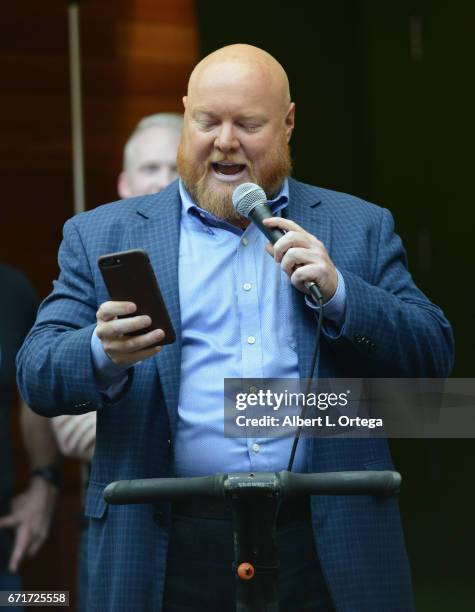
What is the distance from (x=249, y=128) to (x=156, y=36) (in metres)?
2.15

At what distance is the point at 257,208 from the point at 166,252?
0.32m

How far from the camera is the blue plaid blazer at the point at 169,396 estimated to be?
2.02 m

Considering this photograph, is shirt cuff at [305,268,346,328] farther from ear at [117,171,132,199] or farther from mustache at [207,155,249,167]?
ear at [117,171,132,199]

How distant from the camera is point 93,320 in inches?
84.7

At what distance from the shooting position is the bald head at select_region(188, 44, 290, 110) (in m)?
2.17

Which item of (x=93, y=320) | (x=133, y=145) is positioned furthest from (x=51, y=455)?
(x=93, y=320)

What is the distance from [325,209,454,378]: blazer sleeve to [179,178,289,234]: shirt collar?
21 cm

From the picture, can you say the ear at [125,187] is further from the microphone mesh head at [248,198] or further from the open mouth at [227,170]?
the microphone mesh head at [248,198]

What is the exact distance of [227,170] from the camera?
2152 mm

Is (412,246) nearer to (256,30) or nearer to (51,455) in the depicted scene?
(256,30)

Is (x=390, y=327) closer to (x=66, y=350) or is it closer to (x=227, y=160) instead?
(x=227, y=160)

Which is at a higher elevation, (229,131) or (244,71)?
(244,71)

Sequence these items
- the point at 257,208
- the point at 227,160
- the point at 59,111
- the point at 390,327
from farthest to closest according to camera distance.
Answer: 1. the point at 59,111
2. the point at 227,160
3. the point at 390,327
4. the point at 257,208

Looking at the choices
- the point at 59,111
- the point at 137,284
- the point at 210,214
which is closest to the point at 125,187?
the point at 59,111
